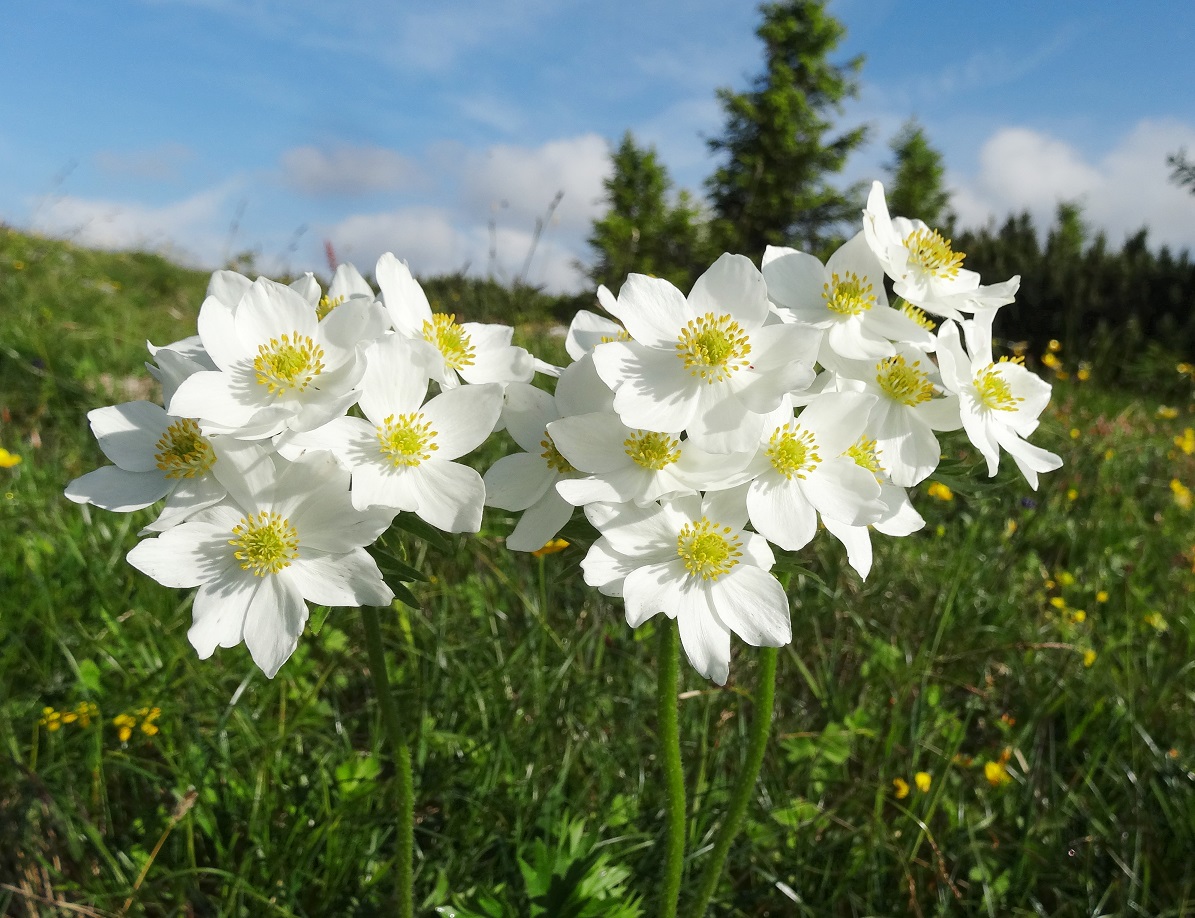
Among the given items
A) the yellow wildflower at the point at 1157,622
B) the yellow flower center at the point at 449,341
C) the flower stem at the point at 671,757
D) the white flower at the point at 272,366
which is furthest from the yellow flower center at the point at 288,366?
the yellow wildflower at the point at 1157,622

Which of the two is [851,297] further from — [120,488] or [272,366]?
[120,488]

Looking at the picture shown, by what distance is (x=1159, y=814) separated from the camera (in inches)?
97.4

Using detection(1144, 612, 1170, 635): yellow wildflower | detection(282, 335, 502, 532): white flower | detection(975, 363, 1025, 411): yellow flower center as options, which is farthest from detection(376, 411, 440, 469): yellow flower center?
detection(1144, 612, 1170, 635): yellow wildflower

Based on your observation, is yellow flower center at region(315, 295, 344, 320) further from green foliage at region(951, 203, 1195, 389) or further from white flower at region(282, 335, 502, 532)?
green foliage at region(951, 203, 1195, 389)

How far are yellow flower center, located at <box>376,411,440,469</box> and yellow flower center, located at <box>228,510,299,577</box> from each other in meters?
0.21

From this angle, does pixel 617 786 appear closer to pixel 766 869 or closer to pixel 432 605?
pixel 766 869

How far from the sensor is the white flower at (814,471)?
4.25 ft

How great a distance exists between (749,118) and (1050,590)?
22.8 m

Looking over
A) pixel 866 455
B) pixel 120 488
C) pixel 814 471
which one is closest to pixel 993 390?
pixel 866 455

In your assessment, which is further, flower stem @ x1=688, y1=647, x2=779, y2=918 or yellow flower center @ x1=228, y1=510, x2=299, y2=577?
flower stem @ x1=688, y1=647, x2=779, y2=918

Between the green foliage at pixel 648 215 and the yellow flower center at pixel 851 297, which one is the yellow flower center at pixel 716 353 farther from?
the green foliage at pixel 648 215

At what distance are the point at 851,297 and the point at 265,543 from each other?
1074 millimetres

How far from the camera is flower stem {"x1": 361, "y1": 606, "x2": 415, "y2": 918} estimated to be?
1.40 metres

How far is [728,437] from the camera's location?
1.24m
